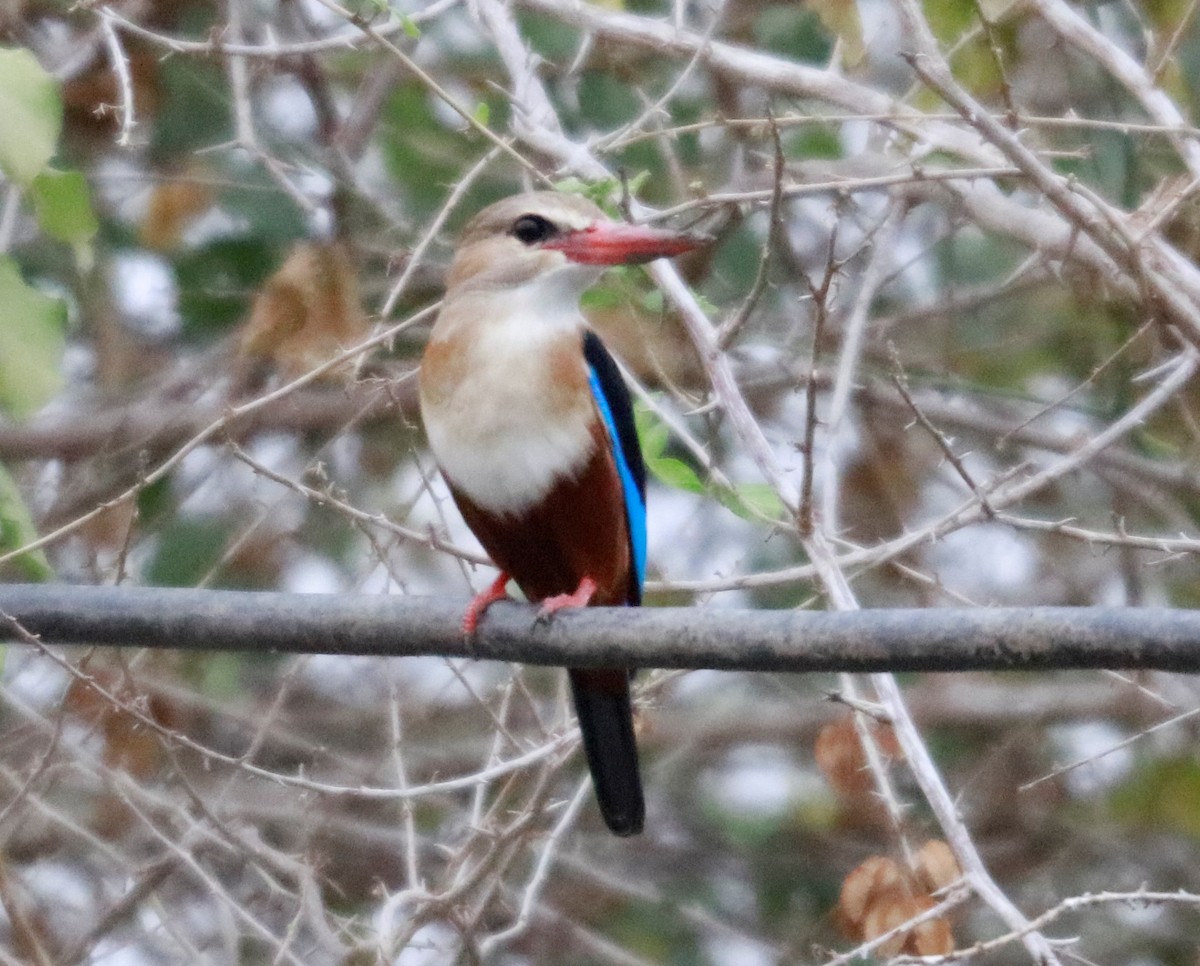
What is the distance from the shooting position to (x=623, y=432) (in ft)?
10.6

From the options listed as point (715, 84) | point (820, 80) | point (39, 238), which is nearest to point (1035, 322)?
point (715, 84)

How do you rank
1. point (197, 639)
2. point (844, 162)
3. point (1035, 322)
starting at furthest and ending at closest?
point (1035, 322) < point (844, 162) < point (197, 639)

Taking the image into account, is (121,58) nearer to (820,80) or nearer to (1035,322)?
(820,80)

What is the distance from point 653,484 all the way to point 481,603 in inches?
91.7

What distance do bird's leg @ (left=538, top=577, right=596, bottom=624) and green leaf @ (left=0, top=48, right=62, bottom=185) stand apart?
2.80 ft

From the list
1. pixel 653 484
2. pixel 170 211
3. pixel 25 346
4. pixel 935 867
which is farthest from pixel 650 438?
pixel 170 211

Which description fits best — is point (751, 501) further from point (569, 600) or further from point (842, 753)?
point (842, 753)

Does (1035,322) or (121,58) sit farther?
(1035,322)

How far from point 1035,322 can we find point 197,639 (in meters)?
3.30

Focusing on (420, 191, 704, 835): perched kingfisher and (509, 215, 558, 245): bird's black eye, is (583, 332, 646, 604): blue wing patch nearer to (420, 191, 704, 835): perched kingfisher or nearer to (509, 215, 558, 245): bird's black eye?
(420, 191, 704, 835): perched kingfisher

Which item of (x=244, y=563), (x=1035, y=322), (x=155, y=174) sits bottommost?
(x=244, y=563)

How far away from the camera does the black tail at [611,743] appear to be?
3.13m

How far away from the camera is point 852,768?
12.0 feet

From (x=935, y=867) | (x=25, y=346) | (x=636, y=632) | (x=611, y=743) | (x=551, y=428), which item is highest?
(x=25, y=346)
